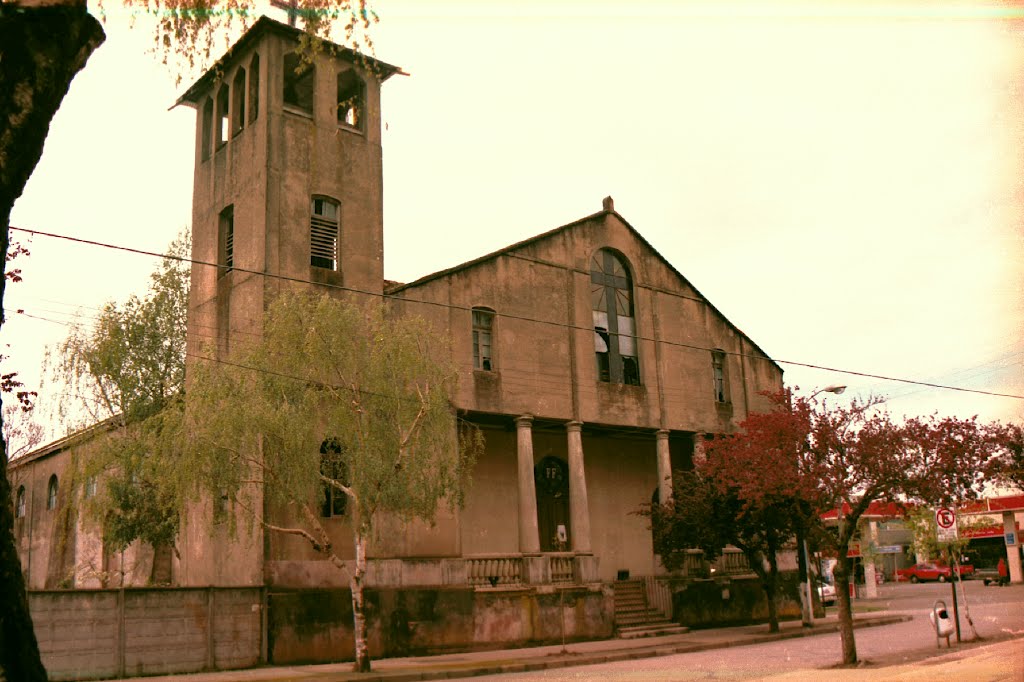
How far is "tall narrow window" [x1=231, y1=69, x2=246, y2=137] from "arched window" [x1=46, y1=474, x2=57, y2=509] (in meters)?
18.9

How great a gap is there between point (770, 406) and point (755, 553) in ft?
25.0

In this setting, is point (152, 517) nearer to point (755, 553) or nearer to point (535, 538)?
point (535, 538)

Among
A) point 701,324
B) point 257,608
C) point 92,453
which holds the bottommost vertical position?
point 257,608

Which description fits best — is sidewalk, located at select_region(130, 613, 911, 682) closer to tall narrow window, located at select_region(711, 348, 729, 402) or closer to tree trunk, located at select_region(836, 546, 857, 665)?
tree trunk, located at select_region(836, 546, 857, 665)

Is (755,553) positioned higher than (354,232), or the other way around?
(354,232)

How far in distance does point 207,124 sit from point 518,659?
17789 mm

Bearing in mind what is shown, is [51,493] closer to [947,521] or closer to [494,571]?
[494,571]

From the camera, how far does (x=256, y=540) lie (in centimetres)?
2255

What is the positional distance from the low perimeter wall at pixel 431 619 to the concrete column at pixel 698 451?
4.74m

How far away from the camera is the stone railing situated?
2523 centimetres

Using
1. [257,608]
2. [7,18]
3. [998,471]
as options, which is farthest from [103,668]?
[998,471]

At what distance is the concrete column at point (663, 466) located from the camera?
31095mm

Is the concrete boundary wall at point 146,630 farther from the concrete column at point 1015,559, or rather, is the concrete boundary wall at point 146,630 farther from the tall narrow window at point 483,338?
the concrete column at point 1015,559

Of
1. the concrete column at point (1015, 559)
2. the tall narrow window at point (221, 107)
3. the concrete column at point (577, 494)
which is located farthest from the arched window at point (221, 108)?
the concrete column at point (1015, 559)
